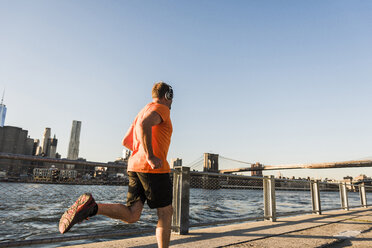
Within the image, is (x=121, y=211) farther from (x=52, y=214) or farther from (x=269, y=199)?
(x=52, y=214)

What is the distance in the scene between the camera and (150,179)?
61.9 inches

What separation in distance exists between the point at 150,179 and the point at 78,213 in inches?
18.3

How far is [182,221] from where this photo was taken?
276 cm

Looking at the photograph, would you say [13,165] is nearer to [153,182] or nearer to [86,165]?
[86,165]

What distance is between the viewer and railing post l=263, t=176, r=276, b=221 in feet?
13.4

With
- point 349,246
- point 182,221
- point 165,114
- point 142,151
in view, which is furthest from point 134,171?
point 349,246

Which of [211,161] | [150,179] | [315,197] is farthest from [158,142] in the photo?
[211,161]

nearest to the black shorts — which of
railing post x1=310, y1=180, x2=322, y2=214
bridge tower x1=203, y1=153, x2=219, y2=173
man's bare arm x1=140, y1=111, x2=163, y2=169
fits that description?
man's bare arm x1=140, y1=111, x2=163, y2=169

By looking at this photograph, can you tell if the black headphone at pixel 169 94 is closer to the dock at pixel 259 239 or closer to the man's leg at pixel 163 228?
the man's leg at pixel 163 228

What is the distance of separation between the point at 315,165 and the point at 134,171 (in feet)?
197

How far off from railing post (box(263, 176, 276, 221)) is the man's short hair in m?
3.16

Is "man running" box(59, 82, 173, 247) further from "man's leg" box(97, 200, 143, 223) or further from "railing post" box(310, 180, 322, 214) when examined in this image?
"railing post" box(310, 180, 322, 214)

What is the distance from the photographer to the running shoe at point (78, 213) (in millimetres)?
1392

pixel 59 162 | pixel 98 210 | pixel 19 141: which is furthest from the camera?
pixel 19 141
